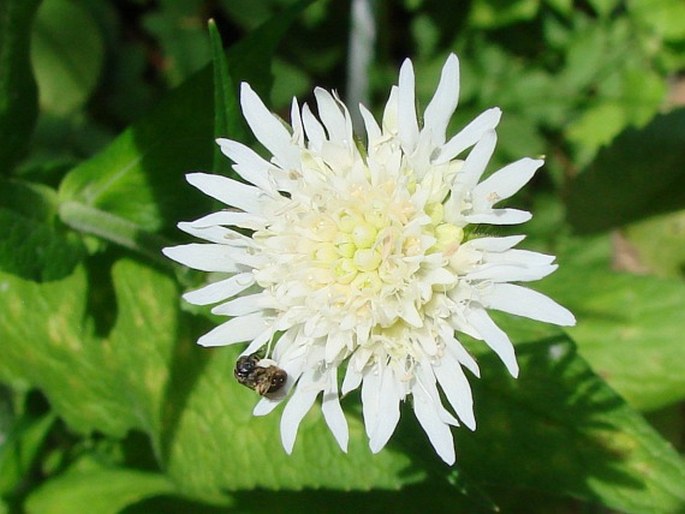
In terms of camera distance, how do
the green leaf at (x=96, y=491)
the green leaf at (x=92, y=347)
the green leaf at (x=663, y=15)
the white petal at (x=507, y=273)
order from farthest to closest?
the green leaf at (x=663, y=15)
the green leaf at (x=96, y=491)
the green leaf at (x=92, y=347)
the white petal at (x=507, y=273)

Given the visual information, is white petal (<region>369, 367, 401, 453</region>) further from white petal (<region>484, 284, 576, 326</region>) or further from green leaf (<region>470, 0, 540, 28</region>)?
green leaf (<region>470, 0, 540, 28</region>)

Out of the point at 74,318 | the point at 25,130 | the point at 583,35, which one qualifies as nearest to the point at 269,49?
the point at 25,130

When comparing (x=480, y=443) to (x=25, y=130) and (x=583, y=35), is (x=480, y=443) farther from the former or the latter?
(x=583, y=35)

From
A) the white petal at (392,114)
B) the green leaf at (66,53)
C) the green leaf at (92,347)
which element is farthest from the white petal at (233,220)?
the green leaf at (66,53)

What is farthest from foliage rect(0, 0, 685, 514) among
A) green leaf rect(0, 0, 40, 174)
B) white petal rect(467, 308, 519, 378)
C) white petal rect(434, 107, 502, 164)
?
white petal rect(434, 107, 502, 164)

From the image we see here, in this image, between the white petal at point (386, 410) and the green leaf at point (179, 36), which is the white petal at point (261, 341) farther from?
the green leaf at point (179, 36)

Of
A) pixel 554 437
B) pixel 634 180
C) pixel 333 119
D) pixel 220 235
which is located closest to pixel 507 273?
pixel 333 119
